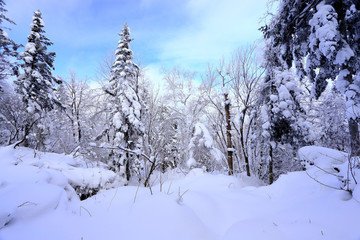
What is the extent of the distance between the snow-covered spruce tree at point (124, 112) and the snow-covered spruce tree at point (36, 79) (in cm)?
447

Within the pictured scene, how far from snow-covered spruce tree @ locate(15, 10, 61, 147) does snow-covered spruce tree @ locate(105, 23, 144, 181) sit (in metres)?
4.47

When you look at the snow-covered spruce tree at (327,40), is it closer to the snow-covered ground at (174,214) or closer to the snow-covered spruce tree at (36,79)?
the snow-covered ground at (174,214)

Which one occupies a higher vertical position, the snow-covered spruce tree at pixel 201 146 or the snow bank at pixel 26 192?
the snow bank at pixel 26 192

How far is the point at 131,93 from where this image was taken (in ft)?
38.7

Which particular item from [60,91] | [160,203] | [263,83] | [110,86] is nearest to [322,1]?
[263,83]

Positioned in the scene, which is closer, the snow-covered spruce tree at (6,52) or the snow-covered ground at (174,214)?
the snow-covered ground at (174,214)

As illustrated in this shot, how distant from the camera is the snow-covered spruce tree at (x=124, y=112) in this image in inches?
459

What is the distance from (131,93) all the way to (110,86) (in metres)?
1.98

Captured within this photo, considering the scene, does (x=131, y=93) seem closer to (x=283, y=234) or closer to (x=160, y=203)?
(x=160, y=203)

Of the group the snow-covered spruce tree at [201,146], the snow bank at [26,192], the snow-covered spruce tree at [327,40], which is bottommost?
the snow-covered spruce tree at [201,146]

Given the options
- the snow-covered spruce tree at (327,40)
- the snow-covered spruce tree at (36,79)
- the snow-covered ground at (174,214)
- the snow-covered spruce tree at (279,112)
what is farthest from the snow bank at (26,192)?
the snow-covered spruce tree at (36,79)

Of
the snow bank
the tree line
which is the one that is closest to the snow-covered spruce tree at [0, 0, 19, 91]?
the tree line

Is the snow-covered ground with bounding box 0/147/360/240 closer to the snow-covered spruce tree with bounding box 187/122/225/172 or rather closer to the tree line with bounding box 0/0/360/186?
the tree line with bounding box 0/0/360/186

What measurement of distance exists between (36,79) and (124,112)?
6.40 m
